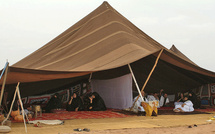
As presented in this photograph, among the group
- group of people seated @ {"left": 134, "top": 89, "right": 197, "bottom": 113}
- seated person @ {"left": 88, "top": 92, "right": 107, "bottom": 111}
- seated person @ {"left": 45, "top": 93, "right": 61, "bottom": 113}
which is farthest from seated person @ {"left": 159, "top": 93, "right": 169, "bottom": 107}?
seated person @ {"left": 45, "top": 93, "right": 61, "bottom": 113}

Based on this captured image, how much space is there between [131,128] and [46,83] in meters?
4.03

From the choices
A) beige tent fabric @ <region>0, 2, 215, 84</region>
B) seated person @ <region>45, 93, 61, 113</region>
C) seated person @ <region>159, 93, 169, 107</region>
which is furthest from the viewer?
seated person @ <region>159, 93, 169, 107</region>

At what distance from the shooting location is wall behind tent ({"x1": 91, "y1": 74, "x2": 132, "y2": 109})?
27.2 ft

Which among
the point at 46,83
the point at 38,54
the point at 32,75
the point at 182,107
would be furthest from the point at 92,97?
the point at 32,75

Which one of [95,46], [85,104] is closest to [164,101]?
[85,104]

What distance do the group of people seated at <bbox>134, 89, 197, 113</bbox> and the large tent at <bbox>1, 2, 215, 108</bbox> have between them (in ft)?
1.12

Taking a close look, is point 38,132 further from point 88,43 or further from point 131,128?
point 88,43

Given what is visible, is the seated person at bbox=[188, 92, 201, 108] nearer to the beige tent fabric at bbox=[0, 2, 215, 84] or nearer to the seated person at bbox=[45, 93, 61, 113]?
the beige tent fabric at bbox=[0, 2, 215, 84]

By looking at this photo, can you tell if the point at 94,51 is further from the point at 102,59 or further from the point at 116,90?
the point at 116,90

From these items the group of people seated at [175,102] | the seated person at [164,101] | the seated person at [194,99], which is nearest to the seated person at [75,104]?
the group of people seated at [175,102]

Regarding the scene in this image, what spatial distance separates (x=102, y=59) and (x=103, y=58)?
65mm

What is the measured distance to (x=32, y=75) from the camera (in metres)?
5.45

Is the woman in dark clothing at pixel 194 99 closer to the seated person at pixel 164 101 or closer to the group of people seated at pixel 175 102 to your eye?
the group of people seated at pixel 175 102

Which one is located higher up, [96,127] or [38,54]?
[38,54]
